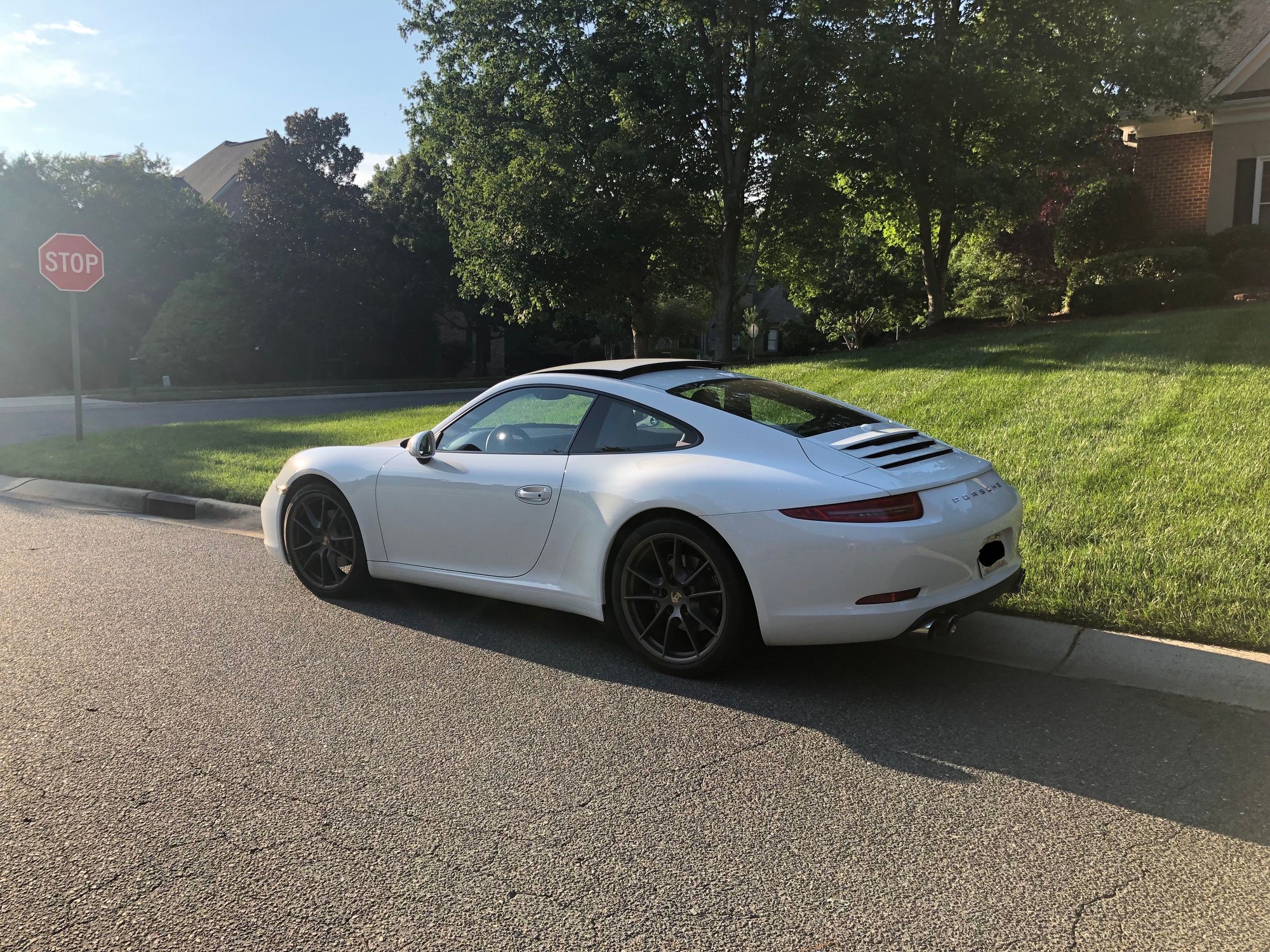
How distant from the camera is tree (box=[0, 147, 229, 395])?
30.3 m

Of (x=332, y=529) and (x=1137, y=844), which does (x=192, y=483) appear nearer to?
(x=332, y=529)

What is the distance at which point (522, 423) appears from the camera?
506 centimetres

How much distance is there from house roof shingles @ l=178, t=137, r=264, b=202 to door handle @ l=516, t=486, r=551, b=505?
47.6m

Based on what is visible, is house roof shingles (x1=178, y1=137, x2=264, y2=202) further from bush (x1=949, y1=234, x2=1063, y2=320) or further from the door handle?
the door handle

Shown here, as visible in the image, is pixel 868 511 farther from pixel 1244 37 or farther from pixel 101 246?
pixel 101 246

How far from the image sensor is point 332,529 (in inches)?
222

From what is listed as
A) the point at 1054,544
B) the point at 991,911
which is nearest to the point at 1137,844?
the point at 991,911

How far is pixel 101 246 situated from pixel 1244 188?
1275 inches

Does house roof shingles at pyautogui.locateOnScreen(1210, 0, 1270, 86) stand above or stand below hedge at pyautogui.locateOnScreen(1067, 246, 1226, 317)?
above

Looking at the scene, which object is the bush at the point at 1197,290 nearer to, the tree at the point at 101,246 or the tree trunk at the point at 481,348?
the tree at the point at 101,246

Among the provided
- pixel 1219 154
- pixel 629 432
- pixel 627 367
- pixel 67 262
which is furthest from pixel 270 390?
pixel 629 432

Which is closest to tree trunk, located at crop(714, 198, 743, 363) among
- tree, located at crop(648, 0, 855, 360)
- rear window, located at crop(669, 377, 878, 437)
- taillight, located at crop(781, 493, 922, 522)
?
tree, located at crop(648, 0, 855, 360)

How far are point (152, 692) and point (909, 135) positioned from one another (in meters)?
15.4

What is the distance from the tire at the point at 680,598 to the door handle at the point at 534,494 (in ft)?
1.63
